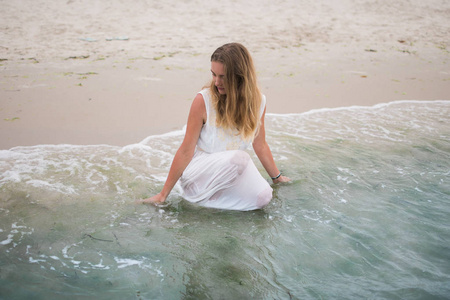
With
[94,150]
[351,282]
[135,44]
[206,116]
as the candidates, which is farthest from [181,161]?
[135,44]

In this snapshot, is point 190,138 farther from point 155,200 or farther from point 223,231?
point 223,231

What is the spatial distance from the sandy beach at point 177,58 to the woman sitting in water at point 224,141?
199 centimetres

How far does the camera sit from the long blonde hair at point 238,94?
9.93 ft

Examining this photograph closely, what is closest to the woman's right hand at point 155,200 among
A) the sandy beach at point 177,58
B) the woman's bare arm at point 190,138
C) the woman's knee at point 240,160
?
the woman's bare arm at point 190,138

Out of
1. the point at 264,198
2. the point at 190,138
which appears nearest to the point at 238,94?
the point at 190,138

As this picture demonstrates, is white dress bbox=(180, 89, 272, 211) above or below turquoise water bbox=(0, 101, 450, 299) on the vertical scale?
above

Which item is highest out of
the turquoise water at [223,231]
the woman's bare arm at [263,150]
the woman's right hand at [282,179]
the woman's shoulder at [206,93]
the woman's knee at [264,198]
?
the woman's shoulder at [206,93]

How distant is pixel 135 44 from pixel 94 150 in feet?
17.1

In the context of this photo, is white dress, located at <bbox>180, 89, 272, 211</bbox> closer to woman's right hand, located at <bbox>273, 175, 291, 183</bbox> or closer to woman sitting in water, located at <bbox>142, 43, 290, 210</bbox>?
woman sitting in water, located at <bbox>142, 43, 290, 210</bbox>

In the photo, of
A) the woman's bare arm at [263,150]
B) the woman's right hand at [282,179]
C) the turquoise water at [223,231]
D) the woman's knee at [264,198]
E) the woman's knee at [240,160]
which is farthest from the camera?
the woman's right hand at [282,179]

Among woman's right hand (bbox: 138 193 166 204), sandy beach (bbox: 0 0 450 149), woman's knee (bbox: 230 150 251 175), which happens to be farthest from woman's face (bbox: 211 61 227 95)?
sandy beach (bbox: 0 0 450 149)

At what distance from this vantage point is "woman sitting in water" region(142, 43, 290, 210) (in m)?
3.10

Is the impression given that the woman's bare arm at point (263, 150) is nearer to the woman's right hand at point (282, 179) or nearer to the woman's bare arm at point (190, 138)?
the woman's right hand at point (282, 179)

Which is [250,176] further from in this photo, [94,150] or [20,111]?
[20,111]
